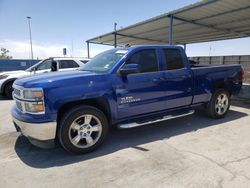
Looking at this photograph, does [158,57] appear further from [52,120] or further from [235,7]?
[235,7]

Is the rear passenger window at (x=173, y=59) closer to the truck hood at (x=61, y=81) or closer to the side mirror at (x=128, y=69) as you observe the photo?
the side mirror at (x=128, y=69)

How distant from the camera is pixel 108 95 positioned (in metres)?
3.94

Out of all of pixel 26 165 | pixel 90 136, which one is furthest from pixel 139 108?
pixel 26 165

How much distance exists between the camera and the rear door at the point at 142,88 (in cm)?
412

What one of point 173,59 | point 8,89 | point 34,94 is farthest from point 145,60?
point 8,89

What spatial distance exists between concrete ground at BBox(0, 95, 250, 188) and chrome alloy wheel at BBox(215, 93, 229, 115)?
79 cm

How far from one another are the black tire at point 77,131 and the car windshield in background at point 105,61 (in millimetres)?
896

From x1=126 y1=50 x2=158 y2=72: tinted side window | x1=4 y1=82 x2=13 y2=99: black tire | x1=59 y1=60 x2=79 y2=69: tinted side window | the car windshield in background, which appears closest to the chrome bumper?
the car windshield in background

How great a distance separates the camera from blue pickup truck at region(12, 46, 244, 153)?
3.48 m

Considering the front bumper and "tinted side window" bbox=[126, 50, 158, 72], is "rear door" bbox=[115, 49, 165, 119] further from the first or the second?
the front bumper

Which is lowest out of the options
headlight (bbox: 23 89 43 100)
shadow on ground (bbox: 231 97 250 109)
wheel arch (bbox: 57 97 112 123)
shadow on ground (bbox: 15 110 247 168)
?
shadow on ground (bbox: 15 110 247 168)

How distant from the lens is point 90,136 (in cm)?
389

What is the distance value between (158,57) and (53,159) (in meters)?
2.98

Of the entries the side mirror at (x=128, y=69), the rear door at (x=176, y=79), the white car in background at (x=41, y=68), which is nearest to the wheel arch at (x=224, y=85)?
the rear door at (x=176, y=79)
